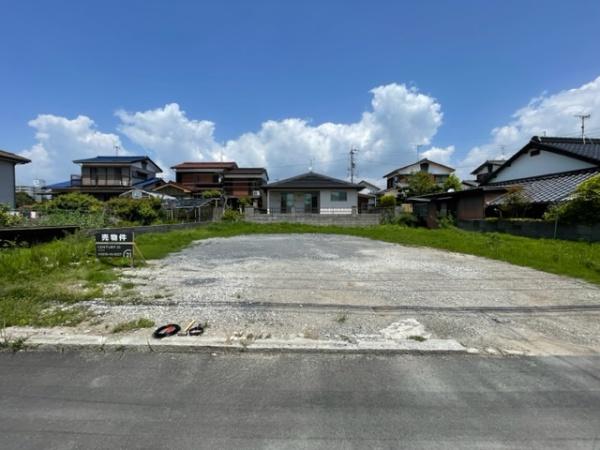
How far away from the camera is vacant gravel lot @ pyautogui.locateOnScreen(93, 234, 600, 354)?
370cm

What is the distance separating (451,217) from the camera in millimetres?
21016

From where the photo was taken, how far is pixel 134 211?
682 inches

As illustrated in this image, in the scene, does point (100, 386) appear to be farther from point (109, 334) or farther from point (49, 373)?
point (109, 334)

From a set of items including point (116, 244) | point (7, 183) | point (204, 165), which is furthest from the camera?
point (204, 165)

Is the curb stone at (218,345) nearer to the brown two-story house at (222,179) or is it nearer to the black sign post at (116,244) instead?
the black sign post at (116,244)

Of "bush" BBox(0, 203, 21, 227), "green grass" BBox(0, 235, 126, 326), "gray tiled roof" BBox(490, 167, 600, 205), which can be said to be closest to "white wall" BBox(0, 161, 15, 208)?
"bush" BBox(0, 203, 21, 227)

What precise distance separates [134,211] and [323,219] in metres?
12.9

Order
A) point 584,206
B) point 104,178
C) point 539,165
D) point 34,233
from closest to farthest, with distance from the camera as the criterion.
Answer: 1. point 34,233
2. point 584,206
3. point 539,165
4. point 104,178

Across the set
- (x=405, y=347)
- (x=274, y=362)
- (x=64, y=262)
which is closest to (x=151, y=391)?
(x=274, y=362)

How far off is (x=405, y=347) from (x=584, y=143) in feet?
83.2

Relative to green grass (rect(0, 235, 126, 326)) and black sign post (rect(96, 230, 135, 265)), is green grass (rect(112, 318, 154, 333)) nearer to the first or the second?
green grass (rect(0, 235, 126, 326))

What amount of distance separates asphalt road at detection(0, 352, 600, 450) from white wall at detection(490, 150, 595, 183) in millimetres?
20145

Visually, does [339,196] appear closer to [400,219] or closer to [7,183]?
[400,219]

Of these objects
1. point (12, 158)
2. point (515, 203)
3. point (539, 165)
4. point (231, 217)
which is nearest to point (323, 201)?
point (231, 217)
